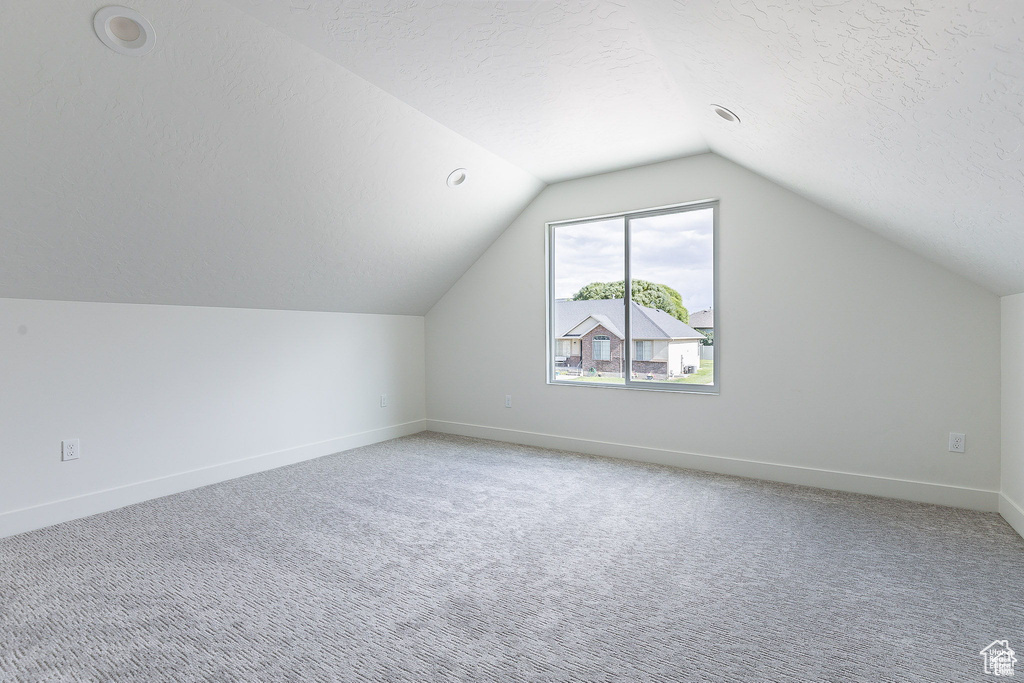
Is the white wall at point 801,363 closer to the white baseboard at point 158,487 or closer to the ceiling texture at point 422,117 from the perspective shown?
the ceiling texture at point 422,117

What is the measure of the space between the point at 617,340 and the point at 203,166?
3199 mm

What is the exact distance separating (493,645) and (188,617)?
3.77 feet

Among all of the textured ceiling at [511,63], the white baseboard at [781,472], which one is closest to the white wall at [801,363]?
Answer: the white baseboard at [781,472]

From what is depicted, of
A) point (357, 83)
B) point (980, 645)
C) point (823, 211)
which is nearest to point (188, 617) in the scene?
point (357, 83)

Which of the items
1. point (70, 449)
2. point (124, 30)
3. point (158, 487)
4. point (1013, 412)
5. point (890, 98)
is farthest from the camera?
point (158, 487)

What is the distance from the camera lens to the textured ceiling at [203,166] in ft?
6.89

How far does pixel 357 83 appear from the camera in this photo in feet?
9.08

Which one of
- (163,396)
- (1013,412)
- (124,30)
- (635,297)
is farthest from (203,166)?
(1013,412)

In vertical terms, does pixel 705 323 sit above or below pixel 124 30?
below

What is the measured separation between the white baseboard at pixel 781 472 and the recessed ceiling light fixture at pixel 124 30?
382 cm

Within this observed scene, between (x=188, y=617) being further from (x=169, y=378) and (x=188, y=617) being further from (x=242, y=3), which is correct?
(x=242, y=3)

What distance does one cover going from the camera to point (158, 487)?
3.39m

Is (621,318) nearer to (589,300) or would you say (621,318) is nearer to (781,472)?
(589,300)

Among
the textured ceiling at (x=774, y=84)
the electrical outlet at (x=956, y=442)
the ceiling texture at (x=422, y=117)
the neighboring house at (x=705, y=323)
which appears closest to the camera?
the textured ceiling at (x=774, y=84)
